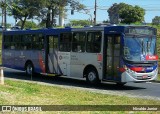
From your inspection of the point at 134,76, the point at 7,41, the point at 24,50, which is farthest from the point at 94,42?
the point at 7,41

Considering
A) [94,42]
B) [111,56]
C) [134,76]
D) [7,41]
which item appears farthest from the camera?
[7,41]

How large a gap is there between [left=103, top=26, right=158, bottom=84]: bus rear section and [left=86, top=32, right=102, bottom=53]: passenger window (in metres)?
0.47

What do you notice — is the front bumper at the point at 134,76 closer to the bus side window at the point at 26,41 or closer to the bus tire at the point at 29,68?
the bus tire at the point at 29,68

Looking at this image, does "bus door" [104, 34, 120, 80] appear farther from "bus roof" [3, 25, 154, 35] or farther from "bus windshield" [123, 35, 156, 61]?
"bus windshield" [123, 35, 156, 61]

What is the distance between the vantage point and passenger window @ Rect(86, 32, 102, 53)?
1882 centimetres

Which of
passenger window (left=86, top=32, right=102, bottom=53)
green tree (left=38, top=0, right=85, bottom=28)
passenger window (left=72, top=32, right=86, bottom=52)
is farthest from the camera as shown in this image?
green tree (left=38, top=0, right=85, bottom=28)

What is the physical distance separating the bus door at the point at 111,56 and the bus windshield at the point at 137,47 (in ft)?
1.30

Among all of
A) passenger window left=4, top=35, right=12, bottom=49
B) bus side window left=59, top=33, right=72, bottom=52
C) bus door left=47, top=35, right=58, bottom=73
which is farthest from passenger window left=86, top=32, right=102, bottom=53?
passenger window left=4, top=35, right=12, bottom=49

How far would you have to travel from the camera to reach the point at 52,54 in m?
22.2

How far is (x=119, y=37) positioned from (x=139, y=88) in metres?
2.53

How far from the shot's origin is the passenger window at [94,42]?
18.8 m

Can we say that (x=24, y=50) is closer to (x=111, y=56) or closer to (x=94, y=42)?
(x=94, y=42)

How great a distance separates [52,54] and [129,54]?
5.60 metres

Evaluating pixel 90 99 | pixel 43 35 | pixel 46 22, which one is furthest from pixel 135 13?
pixel 90 99
